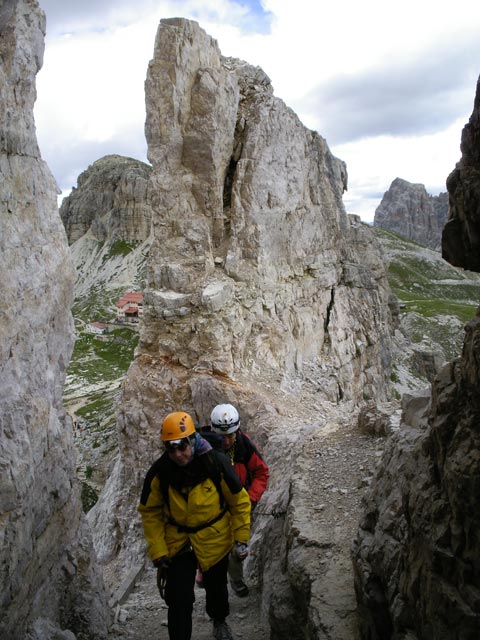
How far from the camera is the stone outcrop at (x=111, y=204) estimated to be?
138 metres

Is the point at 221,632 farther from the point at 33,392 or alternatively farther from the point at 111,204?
the point at 111,204

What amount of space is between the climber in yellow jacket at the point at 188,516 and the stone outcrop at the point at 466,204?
161 inches

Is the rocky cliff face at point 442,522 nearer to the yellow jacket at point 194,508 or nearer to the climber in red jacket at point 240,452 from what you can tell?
the yellow jacket at point 194,508

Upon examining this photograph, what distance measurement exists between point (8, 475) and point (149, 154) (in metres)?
17.4

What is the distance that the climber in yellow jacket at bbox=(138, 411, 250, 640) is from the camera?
724 centimetres

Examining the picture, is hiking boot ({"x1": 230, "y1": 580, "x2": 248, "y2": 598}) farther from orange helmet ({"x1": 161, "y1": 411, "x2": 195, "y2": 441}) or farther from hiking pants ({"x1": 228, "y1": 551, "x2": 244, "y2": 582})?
orange helmet ({"x1": 161, "y1": 411, "x2": 195, "y2": 441})

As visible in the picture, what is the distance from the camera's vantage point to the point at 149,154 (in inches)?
885

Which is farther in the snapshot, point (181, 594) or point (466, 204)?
point (181, 594)

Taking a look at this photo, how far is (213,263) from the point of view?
2316 centimetres

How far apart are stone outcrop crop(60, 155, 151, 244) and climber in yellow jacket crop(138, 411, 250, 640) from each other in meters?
133

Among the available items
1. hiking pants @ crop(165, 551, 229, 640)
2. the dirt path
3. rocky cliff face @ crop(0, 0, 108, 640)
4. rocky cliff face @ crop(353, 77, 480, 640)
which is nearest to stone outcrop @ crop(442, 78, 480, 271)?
rocky cliff face @ crop(353, 77, 480, 640)

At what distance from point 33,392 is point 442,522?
6955mm

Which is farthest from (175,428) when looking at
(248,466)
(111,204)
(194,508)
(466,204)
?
(111,204)

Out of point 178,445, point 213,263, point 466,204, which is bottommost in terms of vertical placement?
point 178,445
